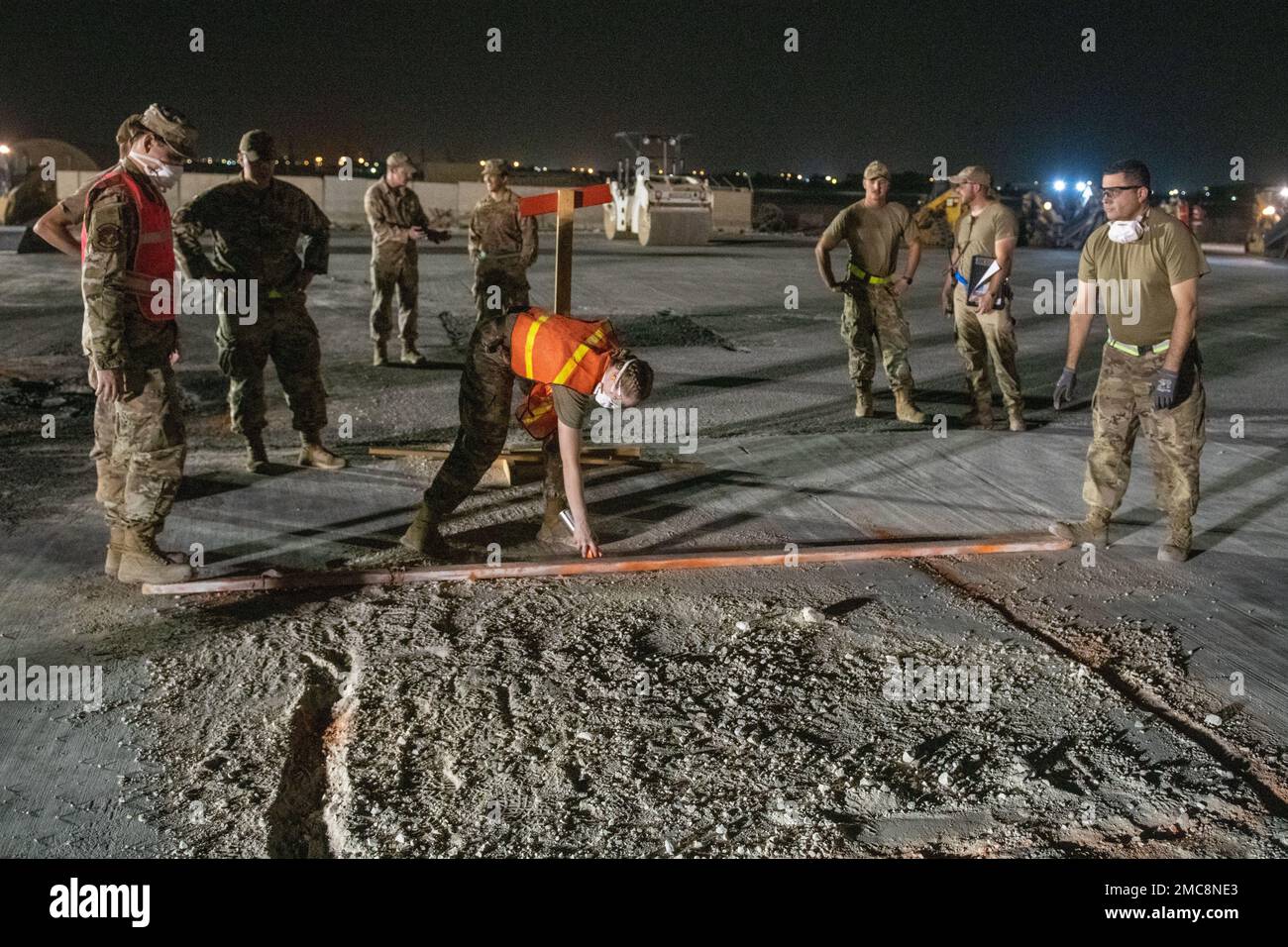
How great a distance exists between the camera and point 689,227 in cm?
2477

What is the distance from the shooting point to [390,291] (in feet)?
30.0

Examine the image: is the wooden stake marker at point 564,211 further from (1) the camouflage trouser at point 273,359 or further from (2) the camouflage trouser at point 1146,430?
(2) the camouflage trouser at point 1146,430

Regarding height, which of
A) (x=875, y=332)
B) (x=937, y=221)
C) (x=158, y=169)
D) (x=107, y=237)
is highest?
(x=937, y=221)

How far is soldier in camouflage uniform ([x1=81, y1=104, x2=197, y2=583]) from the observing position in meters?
4.13

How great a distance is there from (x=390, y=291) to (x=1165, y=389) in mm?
6356

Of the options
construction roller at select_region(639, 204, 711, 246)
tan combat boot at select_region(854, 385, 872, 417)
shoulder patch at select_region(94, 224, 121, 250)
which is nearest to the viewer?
shoulder patch at select_region(94, 224, 121, 250)

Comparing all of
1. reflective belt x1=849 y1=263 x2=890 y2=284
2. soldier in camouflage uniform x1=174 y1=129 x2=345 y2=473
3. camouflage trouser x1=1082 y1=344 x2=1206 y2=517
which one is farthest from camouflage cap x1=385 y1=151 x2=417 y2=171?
camouflage trouser x1=1082 y1=344 x2=1206 y2=517

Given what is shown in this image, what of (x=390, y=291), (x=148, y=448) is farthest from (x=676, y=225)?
(x=148, y=448)

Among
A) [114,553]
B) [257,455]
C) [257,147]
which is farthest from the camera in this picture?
[257,455]

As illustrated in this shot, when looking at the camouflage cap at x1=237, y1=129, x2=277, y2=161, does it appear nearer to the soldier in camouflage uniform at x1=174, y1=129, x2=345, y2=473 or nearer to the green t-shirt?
the soldier in camouflage uniform at x1=174, y1=129, x2=345, y2=473

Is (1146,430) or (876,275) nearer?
(1146,430)

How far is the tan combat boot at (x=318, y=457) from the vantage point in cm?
609

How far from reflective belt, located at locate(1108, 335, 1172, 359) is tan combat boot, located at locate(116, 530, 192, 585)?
4.09 meters

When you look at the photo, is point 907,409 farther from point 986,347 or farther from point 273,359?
point 273,359
